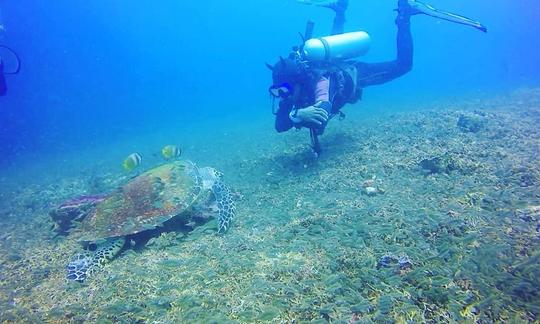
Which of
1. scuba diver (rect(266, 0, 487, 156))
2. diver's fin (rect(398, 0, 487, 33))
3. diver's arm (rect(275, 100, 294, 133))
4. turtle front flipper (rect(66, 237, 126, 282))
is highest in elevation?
diver's fin (rect(398, 0, 487, 33))

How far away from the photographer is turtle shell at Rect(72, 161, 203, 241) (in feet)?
16.3

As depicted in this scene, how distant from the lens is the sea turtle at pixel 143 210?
15.7ft

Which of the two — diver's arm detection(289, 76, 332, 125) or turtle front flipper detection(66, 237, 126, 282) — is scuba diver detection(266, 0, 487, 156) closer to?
diver's arm detection(289, 76, 332, 125)

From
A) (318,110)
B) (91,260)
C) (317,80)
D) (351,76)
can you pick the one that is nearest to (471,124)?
(351,76)

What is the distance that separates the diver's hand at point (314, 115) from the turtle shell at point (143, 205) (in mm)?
2538

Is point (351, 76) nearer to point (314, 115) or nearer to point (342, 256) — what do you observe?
point (314, 115)

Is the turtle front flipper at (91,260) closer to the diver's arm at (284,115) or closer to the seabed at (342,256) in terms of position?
the seabed at (342,256)

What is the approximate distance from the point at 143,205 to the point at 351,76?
240 inches

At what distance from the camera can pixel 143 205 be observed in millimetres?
5238

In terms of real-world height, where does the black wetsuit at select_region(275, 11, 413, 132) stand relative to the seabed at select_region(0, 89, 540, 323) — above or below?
above

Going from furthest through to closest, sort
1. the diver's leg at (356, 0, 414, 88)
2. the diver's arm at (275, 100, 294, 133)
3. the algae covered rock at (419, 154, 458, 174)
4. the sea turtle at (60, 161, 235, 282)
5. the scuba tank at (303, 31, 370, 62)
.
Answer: the diver's leg at (356, 0, 414, 88), the diver's arm at (275, 100, 294, 133), the scuba tank at (303, 31, 370, 62), the algae covered rock at (419, 154, 458, 174), the sea turtle at (60, 161, 235, 282)

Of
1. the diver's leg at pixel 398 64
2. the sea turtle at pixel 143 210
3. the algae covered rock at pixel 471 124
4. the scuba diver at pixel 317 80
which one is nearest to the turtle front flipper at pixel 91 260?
the sea turtle at pixel 143 210

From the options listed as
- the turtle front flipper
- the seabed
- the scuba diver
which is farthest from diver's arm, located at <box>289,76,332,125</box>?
the turtle front flipper

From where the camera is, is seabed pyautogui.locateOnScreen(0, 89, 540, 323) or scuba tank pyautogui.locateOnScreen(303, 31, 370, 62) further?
scuba tank pyautogui.locateOnScreen(303, 31, 370, 62)
